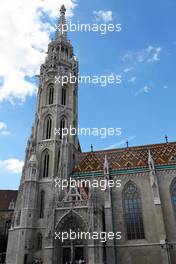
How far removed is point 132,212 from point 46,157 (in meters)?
14.4

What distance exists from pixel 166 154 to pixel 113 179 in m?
8.80

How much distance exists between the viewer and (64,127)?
132 ft

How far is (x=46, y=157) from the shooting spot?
1460 inches


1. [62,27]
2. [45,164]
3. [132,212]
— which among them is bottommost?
[132,212]

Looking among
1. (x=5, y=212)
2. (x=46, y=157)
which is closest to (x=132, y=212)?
(x=46, y=157)

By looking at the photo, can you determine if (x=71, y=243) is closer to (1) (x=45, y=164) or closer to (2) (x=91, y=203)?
(2) (x=91, y=203)

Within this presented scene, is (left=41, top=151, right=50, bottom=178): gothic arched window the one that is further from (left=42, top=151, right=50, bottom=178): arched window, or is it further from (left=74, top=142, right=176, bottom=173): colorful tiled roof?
(left=74, top=142, right=176, bottom=173): colorful tiled roof

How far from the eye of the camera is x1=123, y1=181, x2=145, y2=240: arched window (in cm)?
2983

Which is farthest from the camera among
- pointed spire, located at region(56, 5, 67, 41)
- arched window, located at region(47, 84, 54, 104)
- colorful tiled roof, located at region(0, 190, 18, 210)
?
colorful tiled roof, located at region(0, 190, 18, 210)

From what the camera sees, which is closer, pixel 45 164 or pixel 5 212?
pixel 45 164

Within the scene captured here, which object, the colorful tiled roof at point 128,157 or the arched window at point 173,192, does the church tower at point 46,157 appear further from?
the arched window at point 173,192

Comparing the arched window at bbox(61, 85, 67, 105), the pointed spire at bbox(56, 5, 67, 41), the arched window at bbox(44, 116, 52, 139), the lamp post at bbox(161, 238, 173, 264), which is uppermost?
the pointed spire at bbox(56, 5, 67, 41)

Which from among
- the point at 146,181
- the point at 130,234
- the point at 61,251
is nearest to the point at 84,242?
the point at 61,251

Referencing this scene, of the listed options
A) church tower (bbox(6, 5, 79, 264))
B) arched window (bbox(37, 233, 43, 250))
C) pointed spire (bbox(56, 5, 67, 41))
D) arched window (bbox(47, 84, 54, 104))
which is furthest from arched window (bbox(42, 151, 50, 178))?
pointed spire (bbox(56, 5, 67, 41))
